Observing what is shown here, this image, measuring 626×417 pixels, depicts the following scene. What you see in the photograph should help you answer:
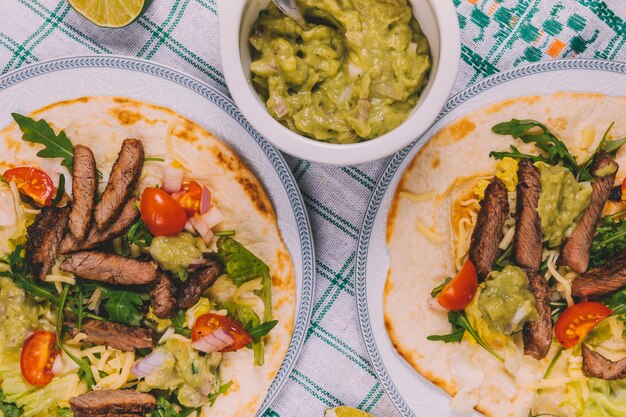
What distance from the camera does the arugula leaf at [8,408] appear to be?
3.58 meters

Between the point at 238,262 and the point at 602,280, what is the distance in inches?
75.1

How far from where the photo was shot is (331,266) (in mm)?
3893

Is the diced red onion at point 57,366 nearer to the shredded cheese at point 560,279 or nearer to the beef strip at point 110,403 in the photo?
the beef strip at point 110,403

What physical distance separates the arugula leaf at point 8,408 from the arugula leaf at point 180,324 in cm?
95

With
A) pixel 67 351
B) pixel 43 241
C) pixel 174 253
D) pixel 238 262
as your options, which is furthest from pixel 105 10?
pixel 67 351

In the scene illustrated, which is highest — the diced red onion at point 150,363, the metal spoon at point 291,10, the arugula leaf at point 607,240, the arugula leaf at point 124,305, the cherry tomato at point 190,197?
the metal spoon at point 291,10

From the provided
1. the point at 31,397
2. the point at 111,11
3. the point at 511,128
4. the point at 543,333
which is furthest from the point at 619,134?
the point at 31,397

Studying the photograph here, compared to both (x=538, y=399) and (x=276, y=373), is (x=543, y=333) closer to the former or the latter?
(x=538, y=399)

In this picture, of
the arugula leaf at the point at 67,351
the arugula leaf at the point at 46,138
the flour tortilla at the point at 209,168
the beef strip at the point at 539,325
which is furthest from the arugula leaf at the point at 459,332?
the arugula leaf at the point at 46,138

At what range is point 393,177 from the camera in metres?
3.57

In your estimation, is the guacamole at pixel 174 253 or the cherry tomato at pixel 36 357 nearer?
the guacamole at pixel 174 253

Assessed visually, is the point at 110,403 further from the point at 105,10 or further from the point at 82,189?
the point at 105,10

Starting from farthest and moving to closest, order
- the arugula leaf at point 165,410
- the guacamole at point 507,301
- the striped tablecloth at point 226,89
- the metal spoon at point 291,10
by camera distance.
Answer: the striped tablecloth at point 226,89 → the arugula leaf at point 165,410 → the guacamole at point 507,301 → the metal spoon at point 291,10

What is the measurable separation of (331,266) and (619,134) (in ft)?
5.65
